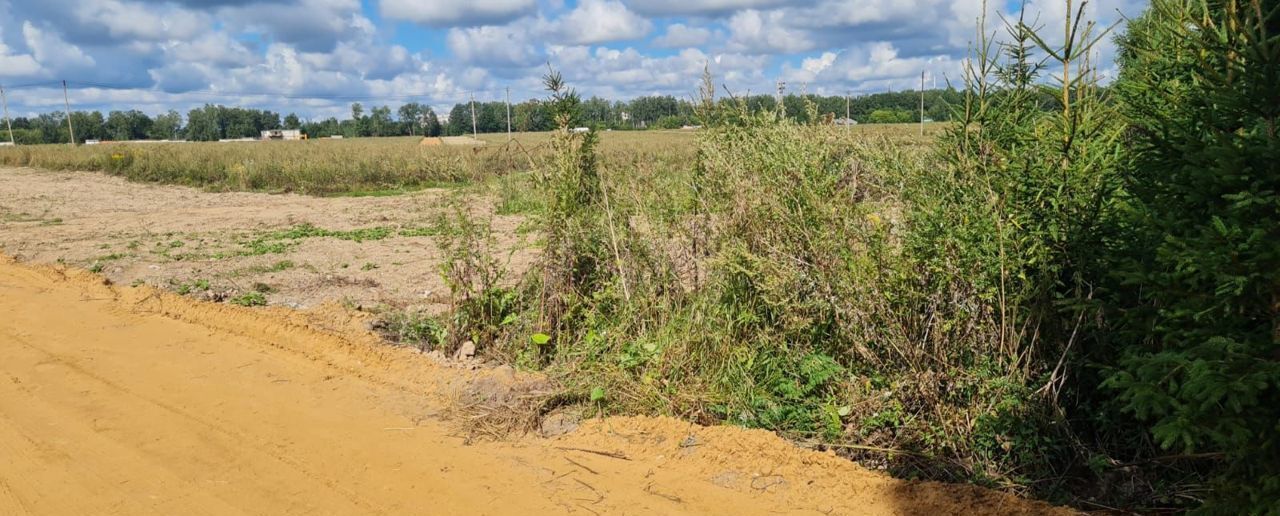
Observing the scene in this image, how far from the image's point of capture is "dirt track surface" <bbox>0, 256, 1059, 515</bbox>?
4539 mm

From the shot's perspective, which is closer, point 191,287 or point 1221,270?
point 1221,270

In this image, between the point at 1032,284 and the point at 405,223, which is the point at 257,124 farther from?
the point at 1032,284

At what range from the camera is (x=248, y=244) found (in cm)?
1339

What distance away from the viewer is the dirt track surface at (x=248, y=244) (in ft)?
32.3

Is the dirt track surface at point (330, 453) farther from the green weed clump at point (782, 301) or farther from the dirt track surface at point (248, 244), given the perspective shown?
the dirt track surface at point (248, 244)

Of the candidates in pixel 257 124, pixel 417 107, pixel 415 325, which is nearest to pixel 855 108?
pixel 415 325

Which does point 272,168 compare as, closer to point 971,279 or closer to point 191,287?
point 191,287

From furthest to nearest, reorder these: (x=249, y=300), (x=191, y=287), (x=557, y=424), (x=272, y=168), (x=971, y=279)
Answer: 1. (x=272, y=168)
2. (x=191, y=287)
3. (x=249, y=300)
4. (x=557, y=424)
5. (x=971, y=279)

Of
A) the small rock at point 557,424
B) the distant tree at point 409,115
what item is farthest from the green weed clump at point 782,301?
the distant tree at point 409,115

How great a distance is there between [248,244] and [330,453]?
30.6ft

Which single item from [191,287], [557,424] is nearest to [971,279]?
[557,424]

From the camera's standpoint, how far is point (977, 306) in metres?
4.90

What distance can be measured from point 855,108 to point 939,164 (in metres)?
12.0

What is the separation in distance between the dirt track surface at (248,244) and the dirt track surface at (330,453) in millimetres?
1807
